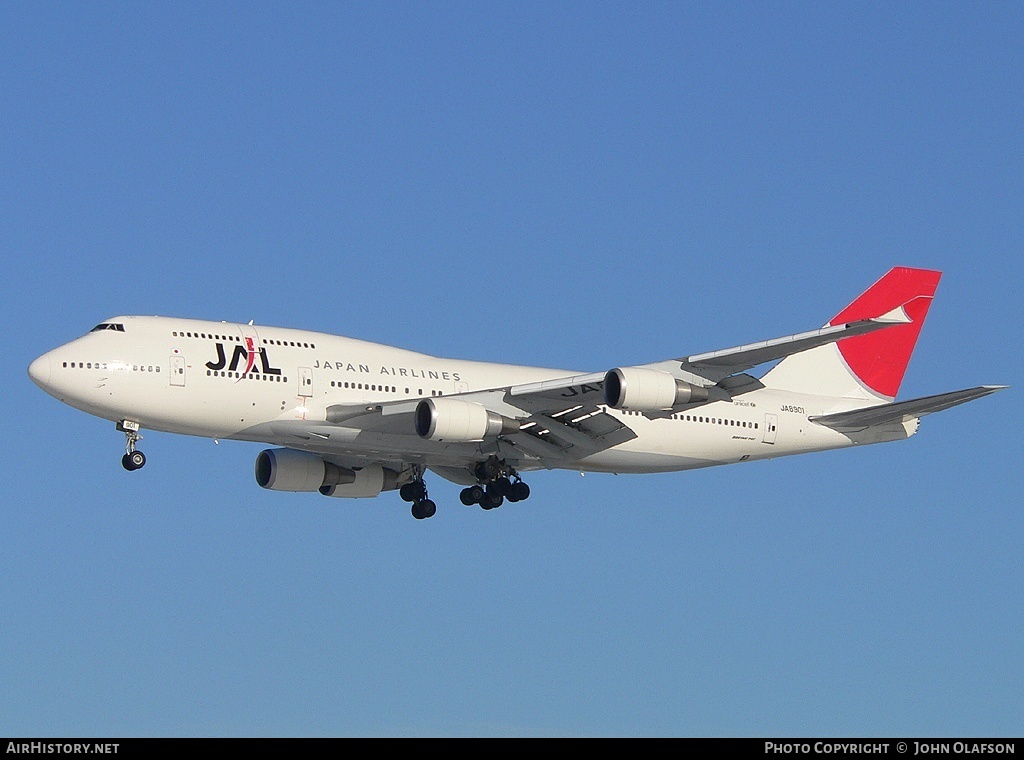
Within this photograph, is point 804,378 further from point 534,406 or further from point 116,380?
point 116,380

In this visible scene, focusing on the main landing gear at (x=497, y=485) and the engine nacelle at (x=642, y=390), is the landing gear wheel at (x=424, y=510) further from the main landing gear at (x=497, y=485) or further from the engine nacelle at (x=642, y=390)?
the engine nacelle at (x=642, y=390)

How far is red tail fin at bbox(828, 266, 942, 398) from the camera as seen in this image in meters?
49.7

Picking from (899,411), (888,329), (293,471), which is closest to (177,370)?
(293,471)

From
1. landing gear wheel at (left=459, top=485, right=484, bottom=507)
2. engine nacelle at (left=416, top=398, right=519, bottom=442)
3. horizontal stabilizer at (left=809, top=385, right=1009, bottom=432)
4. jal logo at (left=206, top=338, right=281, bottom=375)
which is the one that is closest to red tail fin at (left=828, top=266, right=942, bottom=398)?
horizontal stabilizer at (left=809, top=385, right=1009, bottom=432)

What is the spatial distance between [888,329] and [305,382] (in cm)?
2109

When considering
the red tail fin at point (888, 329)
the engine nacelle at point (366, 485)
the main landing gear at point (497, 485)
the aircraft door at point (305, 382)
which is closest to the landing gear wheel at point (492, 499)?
the main landing gear at point (497, 485)

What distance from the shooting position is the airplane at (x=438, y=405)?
39250mm

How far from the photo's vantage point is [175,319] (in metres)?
40.6

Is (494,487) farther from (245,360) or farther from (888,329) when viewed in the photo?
(888,329)

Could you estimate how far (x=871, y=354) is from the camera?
163 feet

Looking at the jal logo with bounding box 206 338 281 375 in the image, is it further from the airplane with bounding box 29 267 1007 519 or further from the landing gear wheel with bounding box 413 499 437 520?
the landing gear wheel with bounding box 413 499 437 520

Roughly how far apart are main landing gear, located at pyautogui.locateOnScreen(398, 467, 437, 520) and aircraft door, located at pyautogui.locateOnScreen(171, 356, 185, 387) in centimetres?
957
